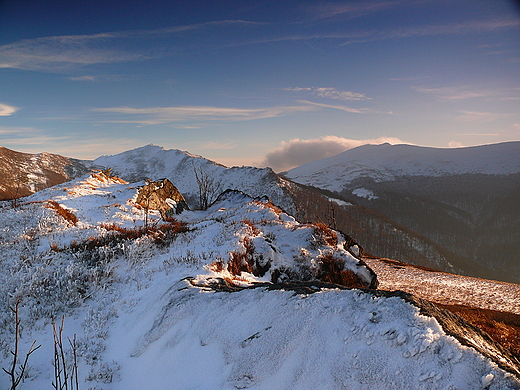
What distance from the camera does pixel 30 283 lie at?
8406mm

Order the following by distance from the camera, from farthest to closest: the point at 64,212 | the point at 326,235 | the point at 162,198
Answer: the point at 162,198, the point at 64,212, the point at 326,235

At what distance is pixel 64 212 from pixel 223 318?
16.1m

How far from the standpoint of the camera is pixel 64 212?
17.2m

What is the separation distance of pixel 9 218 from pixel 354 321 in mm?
17435

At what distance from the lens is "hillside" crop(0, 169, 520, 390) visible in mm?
3924

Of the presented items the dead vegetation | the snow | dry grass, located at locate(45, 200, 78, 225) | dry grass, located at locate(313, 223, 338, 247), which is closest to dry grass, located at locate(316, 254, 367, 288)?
dry grass, located at locate(313, 223, 338, 247)

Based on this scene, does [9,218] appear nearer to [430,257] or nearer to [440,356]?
[440,356]

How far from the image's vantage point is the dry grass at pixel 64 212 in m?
16.2

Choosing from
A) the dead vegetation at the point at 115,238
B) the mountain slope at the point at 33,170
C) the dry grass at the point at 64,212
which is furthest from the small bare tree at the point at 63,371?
the mountain slope at the point at 33,170

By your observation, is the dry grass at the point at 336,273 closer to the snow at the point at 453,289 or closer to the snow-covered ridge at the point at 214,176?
the snow at the point at 453,289

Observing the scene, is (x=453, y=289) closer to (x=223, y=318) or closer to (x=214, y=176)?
(x=223, y=318)

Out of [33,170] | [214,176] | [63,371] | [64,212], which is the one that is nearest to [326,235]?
[63,371]

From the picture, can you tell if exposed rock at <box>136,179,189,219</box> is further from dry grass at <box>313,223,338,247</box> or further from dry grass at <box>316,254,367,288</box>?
dry grass at <box>316,254,367,288</box>

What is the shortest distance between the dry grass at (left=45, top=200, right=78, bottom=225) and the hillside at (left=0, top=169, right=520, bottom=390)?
289 centimetres
